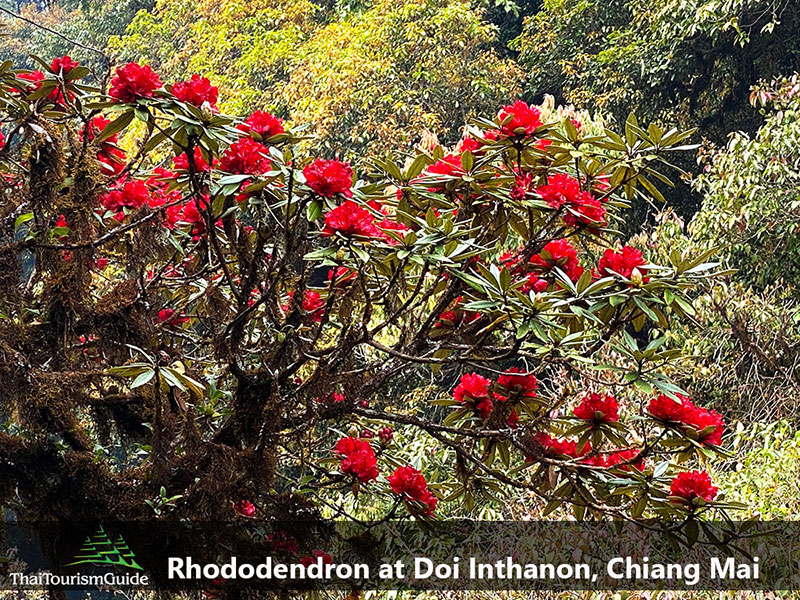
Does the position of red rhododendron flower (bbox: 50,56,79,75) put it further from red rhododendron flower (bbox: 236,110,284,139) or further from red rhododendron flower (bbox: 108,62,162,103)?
red rhododendron flower (bbox: 236,110,284,139)

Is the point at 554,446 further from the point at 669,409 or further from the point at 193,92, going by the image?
the point at 193,92

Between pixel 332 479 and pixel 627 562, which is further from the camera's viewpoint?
pixel 627 562

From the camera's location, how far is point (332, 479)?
1.74m

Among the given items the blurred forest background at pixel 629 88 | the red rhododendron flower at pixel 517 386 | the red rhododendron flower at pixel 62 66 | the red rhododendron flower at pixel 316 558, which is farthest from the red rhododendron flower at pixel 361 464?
the blurred forest background at pixel 629 88

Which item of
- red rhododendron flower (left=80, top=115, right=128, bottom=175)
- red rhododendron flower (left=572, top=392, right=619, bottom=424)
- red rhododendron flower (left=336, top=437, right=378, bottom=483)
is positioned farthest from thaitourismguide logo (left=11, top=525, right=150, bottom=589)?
red rhododendron flower (left=572, top=392, right=619, bottom=424)

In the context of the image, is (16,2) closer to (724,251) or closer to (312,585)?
(724,251)

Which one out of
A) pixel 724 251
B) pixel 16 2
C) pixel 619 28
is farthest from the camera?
pixel 16 2

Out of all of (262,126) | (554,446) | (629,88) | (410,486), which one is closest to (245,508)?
(410,486)

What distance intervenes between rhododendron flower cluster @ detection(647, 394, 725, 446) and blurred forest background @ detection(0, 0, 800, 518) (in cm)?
244

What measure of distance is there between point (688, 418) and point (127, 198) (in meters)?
1.04

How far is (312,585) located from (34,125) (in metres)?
0.91

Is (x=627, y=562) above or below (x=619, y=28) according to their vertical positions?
below

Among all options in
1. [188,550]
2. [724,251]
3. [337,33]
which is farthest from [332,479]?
[337,33]

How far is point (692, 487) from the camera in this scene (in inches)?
61.3
